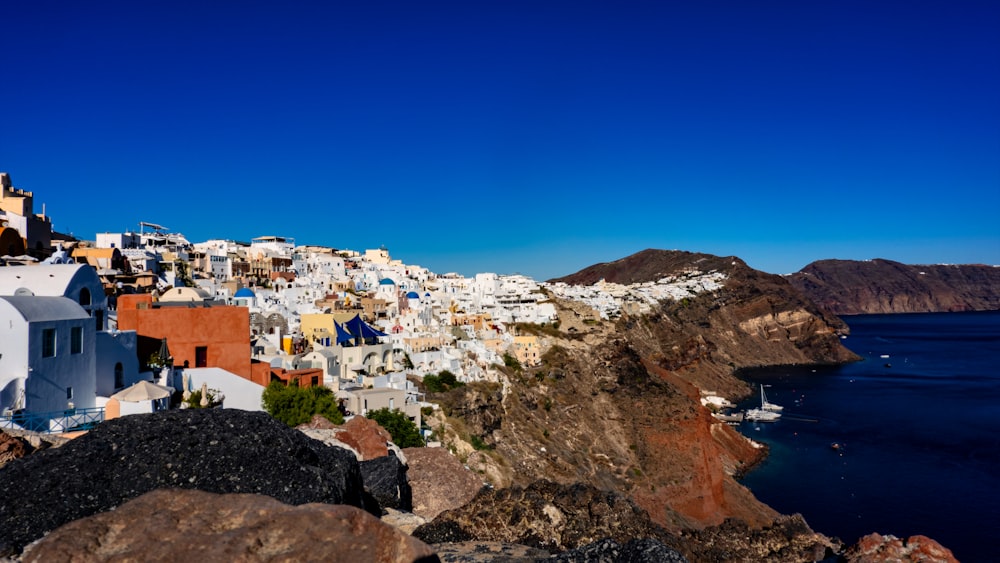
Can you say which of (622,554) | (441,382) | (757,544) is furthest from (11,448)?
(441,382)

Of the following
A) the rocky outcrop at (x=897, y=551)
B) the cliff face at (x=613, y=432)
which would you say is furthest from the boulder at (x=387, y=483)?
the cliff face at (x=613, y=432)

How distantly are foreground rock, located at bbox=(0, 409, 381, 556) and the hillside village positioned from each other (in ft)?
28.0

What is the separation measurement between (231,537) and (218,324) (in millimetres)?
20761

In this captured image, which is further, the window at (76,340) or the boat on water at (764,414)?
the boat on water at (764,414)

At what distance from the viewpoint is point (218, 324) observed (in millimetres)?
23203

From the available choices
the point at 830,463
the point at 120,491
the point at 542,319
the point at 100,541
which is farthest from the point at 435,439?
the point at 542,319

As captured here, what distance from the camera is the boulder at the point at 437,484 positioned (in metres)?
14.3

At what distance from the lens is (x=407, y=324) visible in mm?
57219

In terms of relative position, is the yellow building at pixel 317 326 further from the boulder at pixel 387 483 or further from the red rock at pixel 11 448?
the red rock at pixel 11 448

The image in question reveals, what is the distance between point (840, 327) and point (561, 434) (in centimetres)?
15068

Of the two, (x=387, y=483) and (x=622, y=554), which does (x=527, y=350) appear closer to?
(x=387, y=483)

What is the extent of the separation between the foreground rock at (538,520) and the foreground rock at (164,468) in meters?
1.84

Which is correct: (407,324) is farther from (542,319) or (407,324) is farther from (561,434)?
(542,319)

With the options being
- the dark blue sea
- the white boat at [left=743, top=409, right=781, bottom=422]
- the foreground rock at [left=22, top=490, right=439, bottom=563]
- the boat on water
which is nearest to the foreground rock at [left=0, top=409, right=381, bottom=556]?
the foreground rock at [left=22, top=490, right=439, bottom=563]
